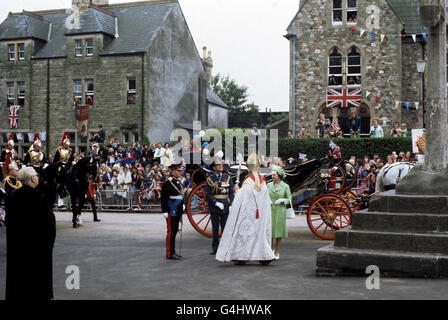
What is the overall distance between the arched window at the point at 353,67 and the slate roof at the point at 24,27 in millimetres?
21281

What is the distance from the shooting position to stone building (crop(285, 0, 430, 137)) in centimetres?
2933

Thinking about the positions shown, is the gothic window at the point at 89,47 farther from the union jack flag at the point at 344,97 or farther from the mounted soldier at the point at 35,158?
the mounted soldier at the point at 35,158

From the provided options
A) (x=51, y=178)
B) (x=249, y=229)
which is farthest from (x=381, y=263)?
(x=51, y=178)

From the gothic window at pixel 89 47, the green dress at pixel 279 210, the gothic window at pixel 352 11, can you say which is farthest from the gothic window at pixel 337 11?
the green dress at pixel 279 210

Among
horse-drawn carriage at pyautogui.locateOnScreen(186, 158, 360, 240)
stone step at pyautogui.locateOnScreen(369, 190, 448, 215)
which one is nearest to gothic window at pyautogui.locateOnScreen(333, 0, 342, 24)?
horse-drawn carriage at pyautogui.locateOnScreen(186, 158, 360, 240)

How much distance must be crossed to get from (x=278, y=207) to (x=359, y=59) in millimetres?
21593

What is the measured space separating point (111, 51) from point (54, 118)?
19.0 ft

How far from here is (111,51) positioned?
117 feet

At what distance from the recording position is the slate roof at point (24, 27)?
38.2m

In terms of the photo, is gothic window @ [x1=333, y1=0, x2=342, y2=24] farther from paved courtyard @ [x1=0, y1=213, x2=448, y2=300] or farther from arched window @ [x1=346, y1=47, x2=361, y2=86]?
paved courtyard @ [x1=0, y1=213, x2=448, y2=300]

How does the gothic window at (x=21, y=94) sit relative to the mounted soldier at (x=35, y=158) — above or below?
above

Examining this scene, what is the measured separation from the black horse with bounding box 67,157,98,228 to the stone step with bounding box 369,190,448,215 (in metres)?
9.48
